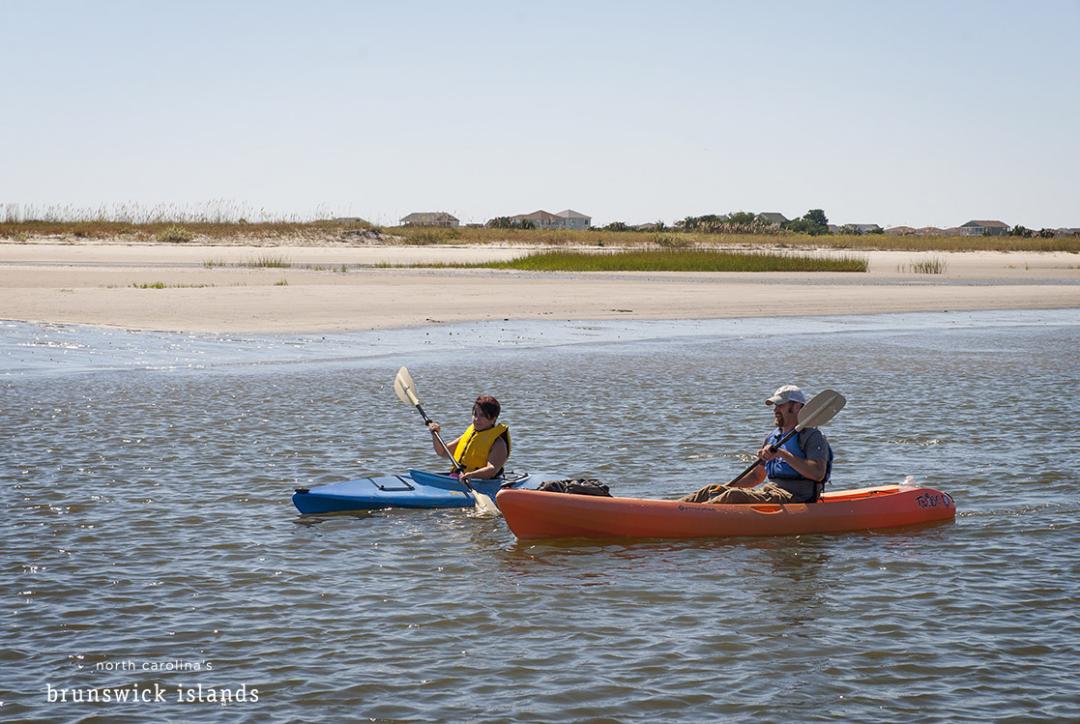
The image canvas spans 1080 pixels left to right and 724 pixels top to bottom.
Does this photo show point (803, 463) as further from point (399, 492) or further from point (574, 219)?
point (574, 219)

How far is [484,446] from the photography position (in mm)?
9953

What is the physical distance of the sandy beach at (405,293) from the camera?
83.1 ft

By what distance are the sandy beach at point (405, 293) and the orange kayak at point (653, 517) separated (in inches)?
606

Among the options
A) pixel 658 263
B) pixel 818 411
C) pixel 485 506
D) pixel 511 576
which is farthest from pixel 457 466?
pixel 658 263

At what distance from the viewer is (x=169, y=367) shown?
18.2 meters

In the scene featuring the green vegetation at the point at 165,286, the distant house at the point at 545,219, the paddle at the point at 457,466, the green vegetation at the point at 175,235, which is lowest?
the paddle at the point at 457,466

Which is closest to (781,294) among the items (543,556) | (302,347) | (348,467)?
(302,347)

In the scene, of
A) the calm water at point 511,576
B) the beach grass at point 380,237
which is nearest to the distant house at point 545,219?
the beach grass at point 380,237

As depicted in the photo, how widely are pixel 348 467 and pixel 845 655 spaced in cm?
595

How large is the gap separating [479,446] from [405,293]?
20.7 metres

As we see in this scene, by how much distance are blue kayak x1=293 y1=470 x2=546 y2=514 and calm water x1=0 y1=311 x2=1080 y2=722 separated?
15 centimetres

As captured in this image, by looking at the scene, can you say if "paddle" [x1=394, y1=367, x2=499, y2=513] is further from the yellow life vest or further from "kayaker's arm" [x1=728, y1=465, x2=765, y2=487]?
"kayaker's arm" [x1=728, y1=465, x2=765, y2=487]

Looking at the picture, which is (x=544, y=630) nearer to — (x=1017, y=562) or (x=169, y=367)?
(x=1017, y=562)

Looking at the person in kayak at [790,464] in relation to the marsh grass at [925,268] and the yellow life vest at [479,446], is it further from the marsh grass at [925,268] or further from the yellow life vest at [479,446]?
the marsh grass at [925,268]
